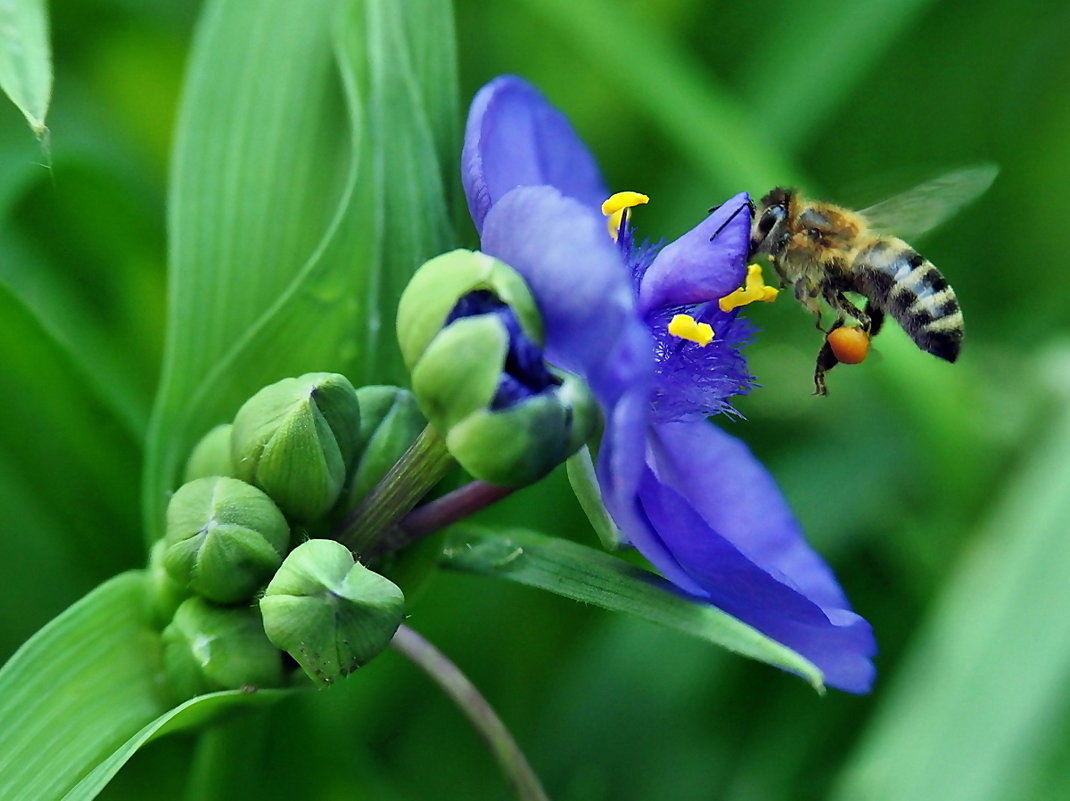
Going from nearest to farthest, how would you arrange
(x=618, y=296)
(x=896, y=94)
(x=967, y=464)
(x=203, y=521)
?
(x=618, y=296)
(x=203, y=521)
(x=967, y=464)
(x=896, y=94)

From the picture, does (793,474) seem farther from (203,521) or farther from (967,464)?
(203,521)

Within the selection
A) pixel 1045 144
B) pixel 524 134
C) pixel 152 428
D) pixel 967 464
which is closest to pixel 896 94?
pixel 1045 144

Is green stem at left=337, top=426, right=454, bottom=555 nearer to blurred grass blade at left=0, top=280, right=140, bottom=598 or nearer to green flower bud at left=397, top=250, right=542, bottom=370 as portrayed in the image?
green flower bud at left=397, top=250, right=542, bottom=370

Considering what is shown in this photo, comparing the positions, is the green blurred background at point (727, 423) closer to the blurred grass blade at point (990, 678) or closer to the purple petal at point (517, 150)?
the blurred grass blade at point (990, 678)

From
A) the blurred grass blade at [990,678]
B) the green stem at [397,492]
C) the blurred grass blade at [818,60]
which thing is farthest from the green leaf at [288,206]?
the blurred grass blade at [818,60]

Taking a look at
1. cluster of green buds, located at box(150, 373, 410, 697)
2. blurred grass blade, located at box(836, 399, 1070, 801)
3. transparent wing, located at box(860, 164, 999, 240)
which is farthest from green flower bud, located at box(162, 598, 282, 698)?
transparent wing, located at box(860, 164, 999, 240)

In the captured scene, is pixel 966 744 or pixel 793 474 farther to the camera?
pixel 793 474

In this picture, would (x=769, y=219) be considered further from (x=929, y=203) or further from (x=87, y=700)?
(x=87, y=700)

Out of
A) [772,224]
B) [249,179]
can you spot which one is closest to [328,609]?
[249,179]
